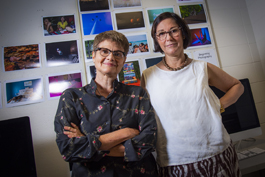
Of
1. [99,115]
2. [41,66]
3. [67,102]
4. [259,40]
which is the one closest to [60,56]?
[41,66]

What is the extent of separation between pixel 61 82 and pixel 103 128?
0.97m

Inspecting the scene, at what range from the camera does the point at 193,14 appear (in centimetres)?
184

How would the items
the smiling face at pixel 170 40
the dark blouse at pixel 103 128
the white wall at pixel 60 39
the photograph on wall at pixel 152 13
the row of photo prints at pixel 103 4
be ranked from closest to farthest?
the dark blouse at pixel 103 128 < the smiling face at pixel 170 40 < the white wall at pixel 60 39 < the row of photo prints at pixel 103 4 < the photograph on wall at pixel 152 13

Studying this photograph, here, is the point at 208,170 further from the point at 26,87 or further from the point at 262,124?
Result: the point at 26,87

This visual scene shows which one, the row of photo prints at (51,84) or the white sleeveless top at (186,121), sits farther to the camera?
the row of photo prints at (51,84)

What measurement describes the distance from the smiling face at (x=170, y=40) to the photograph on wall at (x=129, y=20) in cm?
73

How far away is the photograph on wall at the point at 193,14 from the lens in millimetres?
1822

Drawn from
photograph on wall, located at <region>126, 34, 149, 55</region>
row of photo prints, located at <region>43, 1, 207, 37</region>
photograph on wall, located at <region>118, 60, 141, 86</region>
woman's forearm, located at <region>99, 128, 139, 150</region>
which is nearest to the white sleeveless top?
woman's forearm, located at <region>99, 128, 139, 150</region>

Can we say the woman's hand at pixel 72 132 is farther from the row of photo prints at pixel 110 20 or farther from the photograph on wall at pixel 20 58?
the row of photo prints at pixel 110 20

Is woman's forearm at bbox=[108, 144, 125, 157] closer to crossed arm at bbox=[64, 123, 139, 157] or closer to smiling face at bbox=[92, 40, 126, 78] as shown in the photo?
crossed arm at bbox=[64, 123, 139, 157]

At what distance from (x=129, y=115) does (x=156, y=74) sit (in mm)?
376

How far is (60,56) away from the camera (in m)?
1.55

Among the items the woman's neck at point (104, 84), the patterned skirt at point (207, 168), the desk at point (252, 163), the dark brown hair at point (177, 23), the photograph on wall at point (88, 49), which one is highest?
the photograph on wall at point (88, 49)

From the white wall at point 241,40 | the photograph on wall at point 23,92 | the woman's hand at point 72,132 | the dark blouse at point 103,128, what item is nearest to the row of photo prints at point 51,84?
the photograph on wall at point 23,92
